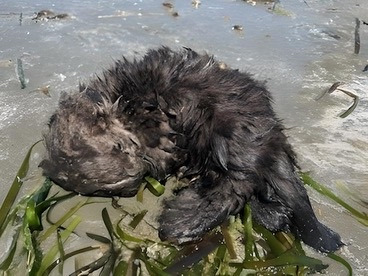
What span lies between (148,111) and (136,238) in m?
0.76

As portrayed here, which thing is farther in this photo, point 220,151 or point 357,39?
point 357,39

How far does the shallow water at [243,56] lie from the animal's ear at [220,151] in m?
0.65

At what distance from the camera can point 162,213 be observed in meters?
3.16

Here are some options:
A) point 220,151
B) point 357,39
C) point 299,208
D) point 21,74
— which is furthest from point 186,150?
point 357,39

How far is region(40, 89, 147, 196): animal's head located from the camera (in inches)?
120

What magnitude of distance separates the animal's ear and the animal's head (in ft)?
1.42

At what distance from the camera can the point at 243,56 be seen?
5141mm

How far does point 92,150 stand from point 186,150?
557 mm

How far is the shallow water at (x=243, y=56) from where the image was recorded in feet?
11.9

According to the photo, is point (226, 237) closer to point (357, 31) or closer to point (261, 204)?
point (261, 204)

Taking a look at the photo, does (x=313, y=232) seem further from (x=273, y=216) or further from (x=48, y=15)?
(x=48, y=15)

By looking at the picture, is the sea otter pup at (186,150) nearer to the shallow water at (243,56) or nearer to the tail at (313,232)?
the tail at (313,232)

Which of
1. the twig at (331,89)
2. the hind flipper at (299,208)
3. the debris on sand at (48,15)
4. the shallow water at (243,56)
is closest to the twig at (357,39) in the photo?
the shallow water at (243,56)

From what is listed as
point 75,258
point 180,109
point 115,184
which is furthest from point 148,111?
point 75,258
